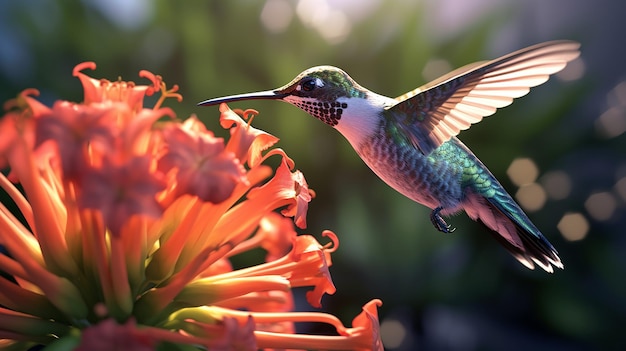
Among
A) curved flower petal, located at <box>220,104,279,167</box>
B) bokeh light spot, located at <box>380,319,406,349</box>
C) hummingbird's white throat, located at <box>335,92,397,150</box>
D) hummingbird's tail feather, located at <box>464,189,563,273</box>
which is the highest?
hummingbird's white throat, located at <box>335,92,397,150</box>

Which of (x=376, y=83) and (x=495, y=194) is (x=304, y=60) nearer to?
(x=376, y=83)

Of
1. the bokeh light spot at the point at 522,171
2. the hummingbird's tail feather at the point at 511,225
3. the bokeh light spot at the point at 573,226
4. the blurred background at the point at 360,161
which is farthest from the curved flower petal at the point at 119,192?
the bokeh light spot at the point at 573,226

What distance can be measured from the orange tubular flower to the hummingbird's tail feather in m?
0.27

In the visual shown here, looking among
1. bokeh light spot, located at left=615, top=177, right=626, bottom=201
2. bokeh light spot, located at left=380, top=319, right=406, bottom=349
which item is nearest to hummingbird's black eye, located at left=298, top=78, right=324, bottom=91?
bokeh light spot, located at left=380, top=319, right=406, bottom=349

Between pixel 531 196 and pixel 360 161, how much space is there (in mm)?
575

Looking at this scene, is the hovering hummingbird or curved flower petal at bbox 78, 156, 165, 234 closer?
curved flower petal at bbox 78, 156, 165, 234

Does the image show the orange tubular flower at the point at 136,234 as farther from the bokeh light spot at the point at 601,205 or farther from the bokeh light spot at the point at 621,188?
the bokeh light spot at the point at 621,188

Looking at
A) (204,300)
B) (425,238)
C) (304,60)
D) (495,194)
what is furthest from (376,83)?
(204,300)

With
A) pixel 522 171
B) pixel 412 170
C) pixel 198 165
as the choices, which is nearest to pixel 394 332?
pixel 522 171

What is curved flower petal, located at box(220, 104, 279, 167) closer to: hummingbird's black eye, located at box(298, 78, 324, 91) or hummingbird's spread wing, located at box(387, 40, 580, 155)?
hummingbird's black eye, located at box(298, 78, 324, 91)

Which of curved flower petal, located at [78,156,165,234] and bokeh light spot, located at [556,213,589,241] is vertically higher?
bokeh light spot, located at [556,213,589,241]

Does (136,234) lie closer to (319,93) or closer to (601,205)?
(319,93)

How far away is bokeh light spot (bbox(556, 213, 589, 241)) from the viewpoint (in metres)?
2.10

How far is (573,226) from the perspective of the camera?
83.4 inches
